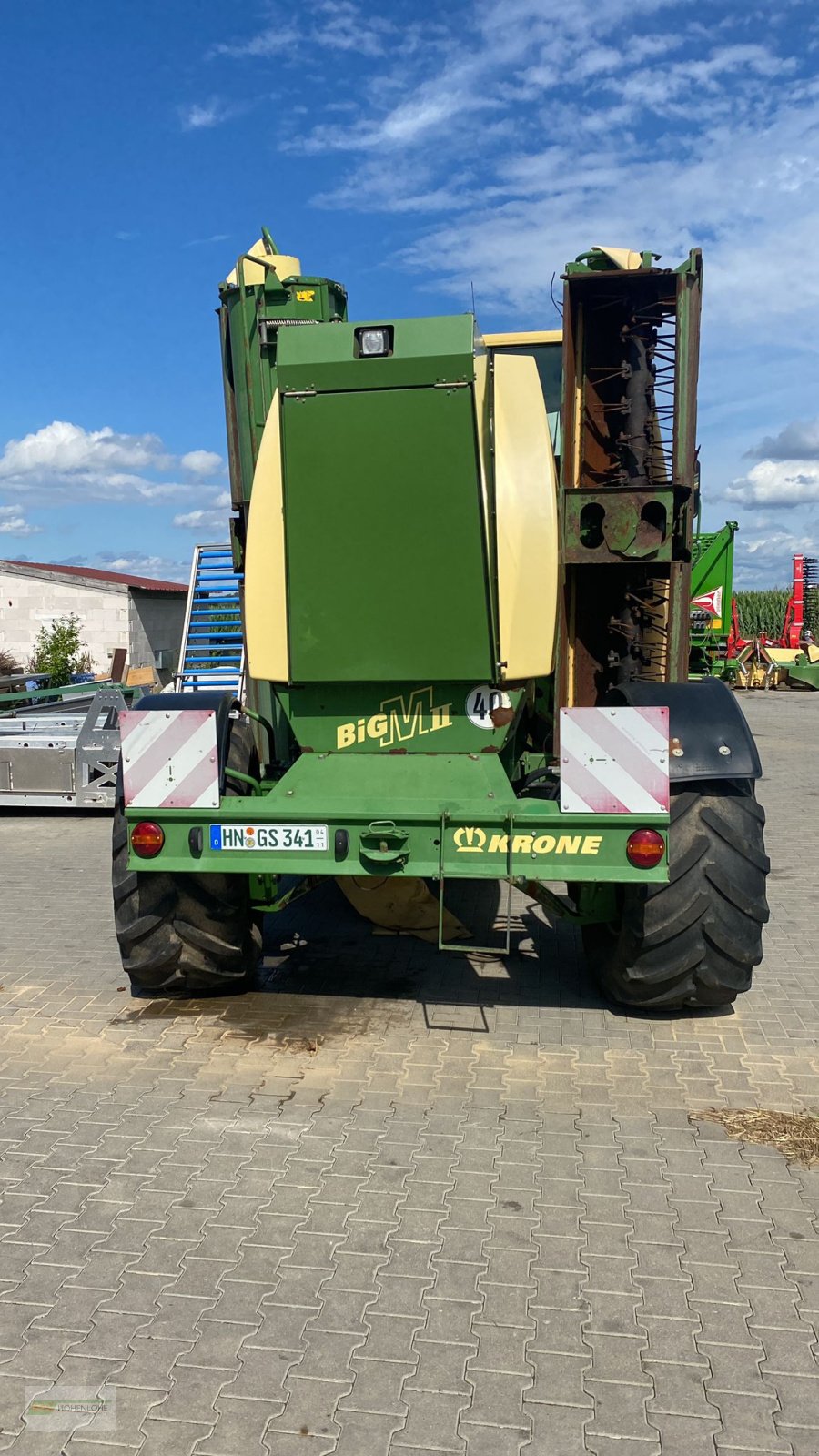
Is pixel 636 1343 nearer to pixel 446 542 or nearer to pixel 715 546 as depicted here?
pixel 446 542

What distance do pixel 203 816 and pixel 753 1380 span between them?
2.96 m

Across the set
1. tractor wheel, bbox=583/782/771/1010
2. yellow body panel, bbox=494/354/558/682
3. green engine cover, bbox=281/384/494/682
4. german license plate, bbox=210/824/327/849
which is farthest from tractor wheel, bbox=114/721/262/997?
tractor wheel, bbox=583/782/771/1010

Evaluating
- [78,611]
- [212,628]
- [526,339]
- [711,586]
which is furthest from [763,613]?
[526,339]

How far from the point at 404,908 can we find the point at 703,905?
1922 mm

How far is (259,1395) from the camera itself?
2.66m

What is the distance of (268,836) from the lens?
15.1ft

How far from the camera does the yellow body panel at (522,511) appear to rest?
4797 mm

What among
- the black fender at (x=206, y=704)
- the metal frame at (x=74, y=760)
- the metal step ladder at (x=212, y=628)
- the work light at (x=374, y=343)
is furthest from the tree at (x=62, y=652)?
the work light at (x=374, y=343)

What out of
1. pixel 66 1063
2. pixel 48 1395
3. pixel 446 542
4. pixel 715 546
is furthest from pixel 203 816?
pixel 715 546

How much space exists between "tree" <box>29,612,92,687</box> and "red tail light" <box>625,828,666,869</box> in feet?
59.7

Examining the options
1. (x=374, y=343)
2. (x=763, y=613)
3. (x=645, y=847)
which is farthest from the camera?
(x=763, y=613)

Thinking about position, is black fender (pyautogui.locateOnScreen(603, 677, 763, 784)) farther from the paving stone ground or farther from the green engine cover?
the paving stone ground

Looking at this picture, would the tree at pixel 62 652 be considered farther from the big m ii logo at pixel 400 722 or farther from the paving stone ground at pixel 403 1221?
the paving stone ground at pixel 403 1221

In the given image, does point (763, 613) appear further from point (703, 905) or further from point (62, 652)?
point (703, 905)
